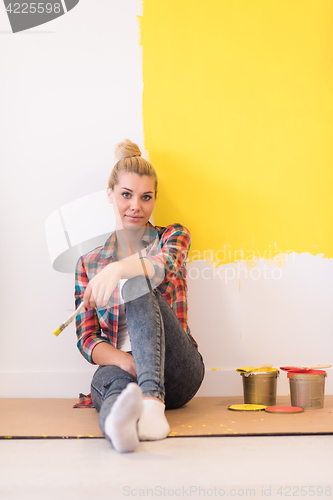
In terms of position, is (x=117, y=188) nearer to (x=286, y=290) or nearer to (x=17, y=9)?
(x=286, y=290)

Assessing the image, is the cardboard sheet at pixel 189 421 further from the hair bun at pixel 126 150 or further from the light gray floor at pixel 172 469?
the hair bun at pixel 126 150

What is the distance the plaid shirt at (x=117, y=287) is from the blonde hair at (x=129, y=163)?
0.21 meters

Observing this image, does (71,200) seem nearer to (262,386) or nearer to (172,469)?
(262,386)

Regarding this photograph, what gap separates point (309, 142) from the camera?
5.99 feet

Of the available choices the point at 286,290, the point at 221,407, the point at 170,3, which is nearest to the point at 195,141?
the point at 170,3

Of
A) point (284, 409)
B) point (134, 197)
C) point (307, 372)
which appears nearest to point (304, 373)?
→ point (307, 372)

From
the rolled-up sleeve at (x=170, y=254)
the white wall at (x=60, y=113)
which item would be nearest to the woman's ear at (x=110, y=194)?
the white wall at (x=60, y=113)

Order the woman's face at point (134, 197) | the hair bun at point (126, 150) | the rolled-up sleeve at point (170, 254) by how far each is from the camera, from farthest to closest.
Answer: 1. the hair bun at point (126, 150)
2. the woman's face at point (134, 197)
3. the rolled-up sleeve at point (170, 254)

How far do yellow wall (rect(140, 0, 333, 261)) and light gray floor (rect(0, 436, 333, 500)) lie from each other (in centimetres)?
99

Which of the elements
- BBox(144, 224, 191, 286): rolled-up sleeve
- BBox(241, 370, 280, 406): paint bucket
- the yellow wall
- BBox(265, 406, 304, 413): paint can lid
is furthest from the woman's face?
BBox(265, 406, 304, 413): paint can lid

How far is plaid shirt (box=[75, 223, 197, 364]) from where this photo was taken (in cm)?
139

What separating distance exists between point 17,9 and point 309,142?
1412 millimetres

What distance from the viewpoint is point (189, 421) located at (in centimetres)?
123

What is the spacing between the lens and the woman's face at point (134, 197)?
5.16 ft
